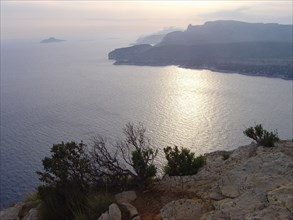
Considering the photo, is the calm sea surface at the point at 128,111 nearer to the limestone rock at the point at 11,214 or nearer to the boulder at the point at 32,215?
the limestone rock at the point at 11,214

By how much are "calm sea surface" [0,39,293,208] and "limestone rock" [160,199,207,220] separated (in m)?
29.9

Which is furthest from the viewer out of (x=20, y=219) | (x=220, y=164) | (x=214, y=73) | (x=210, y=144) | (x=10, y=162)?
(x=214, y=73)

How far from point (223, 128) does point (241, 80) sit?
58715 millimetres

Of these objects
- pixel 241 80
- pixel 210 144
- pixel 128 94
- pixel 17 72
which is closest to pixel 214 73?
pixel 241 80

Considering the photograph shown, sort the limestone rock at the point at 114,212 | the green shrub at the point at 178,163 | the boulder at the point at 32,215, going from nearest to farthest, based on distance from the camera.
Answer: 1. the limestone rock at the point at 114,212
2. the boulder at the point at 32,215
3. the green shrub at the point at 178,163

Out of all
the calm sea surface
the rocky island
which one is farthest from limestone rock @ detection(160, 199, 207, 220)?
the rocky island

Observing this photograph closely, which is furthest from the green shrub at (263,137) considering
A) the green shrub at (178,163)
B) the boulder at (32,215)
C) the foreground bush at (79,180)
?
the boulder at (32,215)

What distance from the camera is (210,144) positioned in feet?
166

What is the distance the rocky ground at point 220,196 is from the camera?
6754 millimetres

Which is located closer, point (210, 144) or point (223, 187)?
point (223, 187)

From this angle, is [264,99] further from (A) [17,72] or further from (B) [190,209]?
(A) [17,72]

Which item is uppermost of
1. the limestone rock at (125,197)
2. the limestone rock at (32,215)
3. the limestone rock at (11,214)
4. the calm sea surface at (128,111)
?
the limestone rock at (125,197)

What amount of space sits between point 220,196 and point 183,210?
1.01 meters

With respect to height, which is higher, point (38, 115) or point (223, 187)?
point (223, 187)
